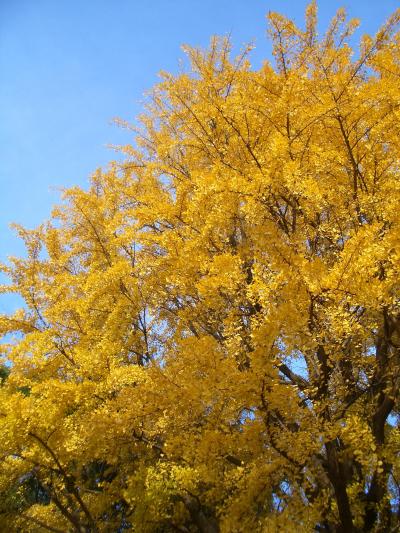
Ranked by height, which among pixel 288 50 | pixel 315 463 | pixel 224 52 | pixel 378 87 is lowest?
pixel 315 463

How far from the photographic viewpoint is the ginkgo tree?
3.08m

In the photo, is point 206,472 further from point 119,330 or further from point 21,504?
point 21,504

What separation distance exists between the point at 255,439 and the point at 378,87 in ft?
11.6

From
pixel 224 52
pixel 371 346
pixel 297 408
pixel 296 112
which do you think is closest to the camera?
pixel 297 408

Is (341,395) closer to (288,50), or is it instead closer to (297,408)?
(297,408)

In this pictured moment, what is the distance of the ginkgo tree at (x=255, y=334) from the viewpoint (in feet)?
10.1

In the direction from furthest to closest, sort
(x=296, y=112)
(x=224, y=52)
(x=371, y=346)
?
(x=224, y=52) < (x=371, y=346) < (x=296, y=112)

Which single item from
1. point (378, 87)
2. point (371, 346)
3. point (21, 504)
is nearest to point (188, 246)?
point (378, 87)

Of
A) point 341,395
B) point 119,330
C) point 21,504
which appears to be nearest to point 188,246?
point 119,330

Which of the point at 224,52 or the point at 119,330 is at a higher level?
the point at 224,52

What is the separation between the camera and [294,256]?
325 centimetres

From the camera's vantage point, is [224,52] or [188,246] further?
[224,52]

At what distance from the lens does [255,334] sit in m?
2.93

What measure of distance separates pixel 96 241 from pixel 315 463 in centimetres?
478
